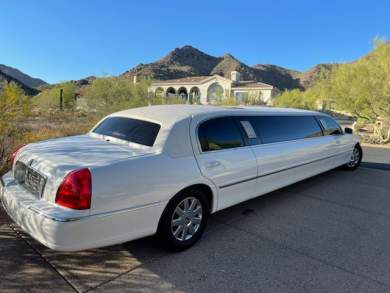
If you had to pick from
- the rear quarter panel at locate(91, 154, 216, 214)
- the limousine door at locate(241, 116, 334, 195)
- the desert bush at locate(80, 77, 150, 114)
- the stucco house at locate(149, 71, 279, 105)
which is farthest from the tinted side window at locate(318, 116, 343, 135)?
the stucco house at locate(149, 71, 279, 105)

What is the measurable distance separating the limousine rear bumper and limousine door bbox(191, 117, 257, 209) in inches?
31.3

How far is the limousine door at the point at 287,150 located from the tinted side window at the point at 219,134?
0.29m

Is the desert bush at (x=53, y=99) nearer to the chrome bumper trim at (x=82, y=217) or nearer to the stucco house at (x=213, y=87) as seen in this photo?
the stucco house at (x=213, y=87)

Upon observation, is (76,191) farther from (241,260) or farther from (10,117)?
(10,117)

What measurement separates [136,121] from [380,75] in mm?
14567

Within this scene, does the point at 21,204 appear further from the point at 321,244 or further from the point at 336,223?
the point at 336,223

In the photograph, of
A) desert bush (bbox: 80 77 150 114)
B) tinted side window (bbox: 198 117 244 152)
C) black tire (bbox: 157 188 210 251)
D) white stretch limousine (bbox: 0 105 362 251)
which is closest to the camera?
white stretch limousine (bbox: 0 105 362 251)

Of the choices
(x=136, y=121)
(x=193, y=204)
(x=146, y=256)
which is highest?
(x=136, y=121)

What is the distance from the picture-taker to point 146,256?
3.16 meters

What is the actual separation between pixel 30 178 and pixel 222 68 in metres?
120

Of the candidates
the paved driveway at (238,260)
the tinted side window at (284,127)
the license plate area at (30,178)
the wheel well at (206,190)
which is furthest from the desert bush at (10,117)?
the tinted side window at (284,127)

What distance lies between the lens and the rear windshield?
343 centimetres

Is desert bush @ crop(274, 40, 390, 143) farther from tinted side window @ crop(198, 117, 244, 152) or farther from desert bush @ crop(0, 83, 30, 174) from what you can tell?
desert bush @ crop(0, 83, 30, 174)

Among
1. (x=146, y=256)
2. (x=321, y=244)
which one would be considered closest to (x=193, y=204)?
(x=146, y=256)
